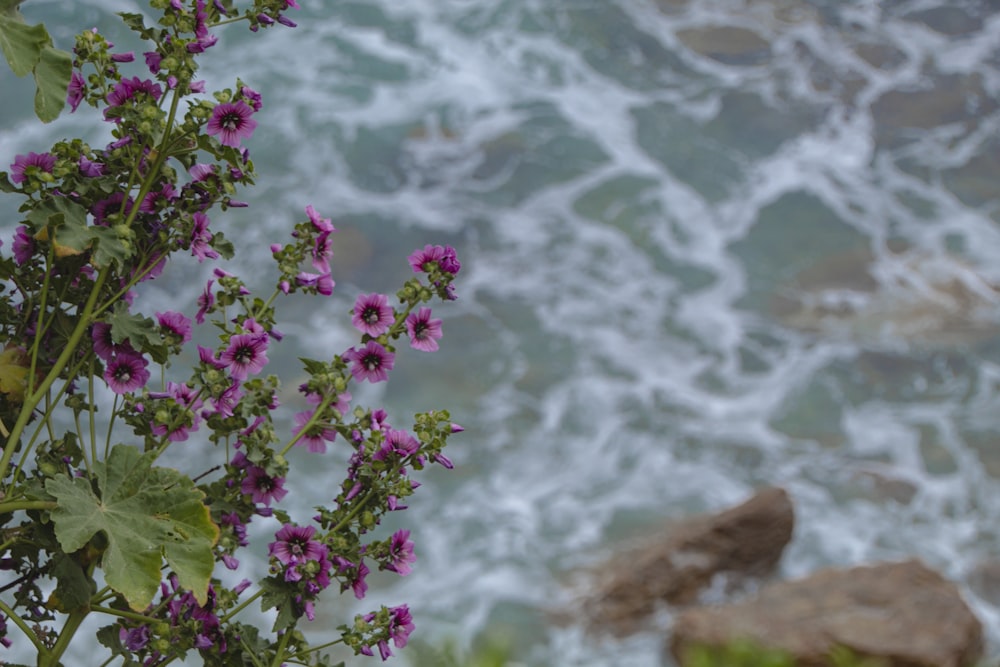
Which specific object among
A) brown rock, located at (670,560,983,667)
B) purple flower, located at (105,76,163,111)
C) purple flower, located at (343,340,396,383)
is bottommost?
brown rock, located at (670,560,983,667)

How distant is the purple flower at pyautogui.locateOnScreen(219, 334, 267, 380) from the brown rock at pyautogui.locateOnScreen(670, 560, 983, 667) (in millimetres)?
3350

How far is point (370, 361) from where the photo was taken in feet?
7.14

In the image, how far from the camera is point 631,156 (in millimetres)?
10000

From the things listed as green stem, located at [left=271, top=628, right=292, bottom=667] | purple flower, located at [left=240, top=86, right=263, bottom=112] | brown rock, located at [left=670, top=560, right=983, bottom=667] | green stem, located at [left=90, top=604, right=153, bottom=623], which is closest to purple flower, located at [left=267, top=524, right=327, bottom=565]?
green stem, located at [left=271, top=628, right=292, bottom=667]

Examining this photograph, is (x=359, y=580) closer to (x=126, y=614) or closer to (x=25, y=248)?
(x=126, y=614)

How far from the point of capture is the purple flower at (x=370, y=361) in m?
2.16

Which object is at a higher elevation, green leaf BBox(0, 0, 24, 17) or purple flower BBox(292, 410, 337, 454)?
green leaf BBox(0, 0, 24, 17)

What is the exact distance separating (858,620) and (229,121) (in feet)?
13.4

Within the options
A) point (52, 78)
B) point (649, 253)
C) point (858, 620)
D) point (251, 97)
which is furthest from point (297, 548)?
point (649, 253)

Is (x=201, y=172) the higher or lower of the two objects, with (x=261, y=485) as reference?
higher

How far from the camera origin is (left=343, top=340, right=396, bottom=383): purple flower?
216cm

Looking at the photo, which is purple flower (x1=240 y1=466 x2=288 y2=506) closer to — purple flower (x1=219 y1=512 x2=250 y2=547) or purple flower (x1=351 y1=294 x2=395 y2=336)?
purple flower (x1=219 y1=512 x2=250 y2=547)

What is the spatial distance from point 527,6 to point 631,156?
2.30 metres

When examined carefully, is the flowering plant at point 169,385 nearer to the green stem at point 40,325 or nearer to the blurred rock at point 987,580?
the green stem at point 40,325
